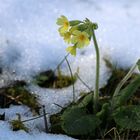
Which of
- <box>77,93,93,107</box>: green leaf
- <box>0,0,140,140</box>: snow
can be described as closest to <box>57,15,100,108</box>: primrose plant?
<box>77,93,93,107</box>: green leaf

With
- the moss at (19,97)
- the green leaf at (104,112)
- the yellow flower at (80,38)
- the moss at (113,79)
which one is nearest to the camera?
the yellow flower at (80,38)

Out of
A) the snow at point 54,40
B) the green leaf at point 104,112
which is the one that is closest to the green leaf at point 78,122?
the green leaf at point 104,112

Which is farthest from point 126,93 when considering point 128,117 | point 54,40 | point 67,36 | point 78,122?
point 54,40

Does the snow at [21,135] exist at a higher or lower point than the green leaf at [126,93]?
lower

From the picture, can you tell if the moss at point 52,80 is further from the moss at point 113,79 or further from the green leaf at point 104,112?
the green leaf at point 104,112

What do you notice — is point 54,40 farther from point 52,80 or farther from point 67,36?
point 67,36

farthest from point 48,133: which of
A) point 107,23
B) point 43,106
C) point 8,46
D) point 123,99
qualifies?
point 107,23
